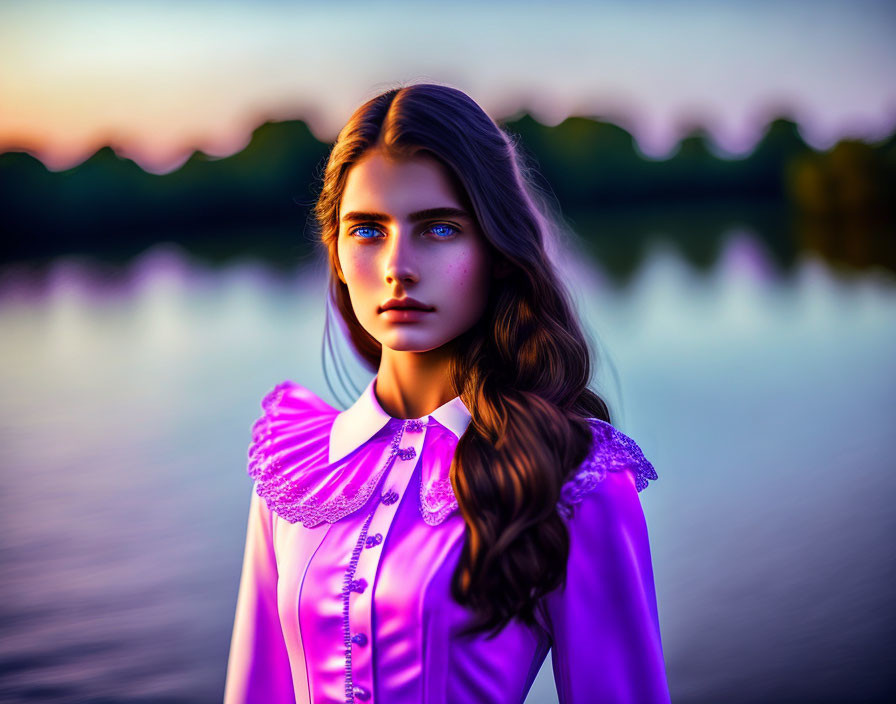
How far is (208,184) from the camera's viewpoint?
442 inches

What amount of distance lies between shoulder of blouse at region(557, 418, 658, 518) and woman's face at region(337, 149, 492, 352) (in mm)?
293

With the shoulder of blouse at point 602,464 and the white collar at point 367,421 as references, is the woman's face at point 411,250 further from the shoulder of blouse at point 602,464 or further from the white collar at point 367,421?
the shoulder of blouse at point 602,464

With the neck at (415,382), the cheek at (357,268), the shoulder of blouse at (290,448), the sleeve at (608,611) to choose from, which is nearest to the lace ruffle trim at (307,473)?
the shoulder of blouse at (290,448)

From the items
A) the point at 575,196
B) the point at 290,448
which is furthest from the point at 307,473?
the point at 575,196

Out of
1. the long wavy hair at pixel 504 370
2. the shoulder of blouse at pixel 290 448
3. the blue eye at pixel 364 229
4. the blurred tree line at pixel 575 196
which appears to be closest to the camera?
the long wavy hair at pixel 504 370

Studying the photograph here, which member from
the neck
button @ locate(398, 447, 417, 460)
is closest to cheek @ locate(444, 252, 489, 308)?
the neck

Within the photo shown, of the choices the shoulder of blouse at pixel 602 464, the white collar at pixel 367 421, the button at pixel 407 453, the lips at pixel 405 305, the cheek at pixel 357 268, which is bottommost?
the shoulder of blouse at pixel 602 464

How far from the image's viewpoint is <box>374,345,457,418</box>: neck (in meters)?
1.51

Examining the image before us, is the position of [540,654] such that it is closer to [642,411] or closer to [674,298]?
[642,411]

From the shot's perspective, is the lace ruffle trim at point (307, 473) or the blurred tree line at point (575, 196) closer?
the lace ruffle trim at point (307, 473)

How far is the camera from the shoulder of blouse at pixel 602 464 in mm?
1331

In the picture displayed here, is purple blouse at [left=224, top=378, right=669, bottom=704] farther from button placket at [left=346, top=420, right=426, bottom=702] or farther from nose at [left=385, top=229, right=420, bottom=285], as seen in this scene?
nose at [left=385, top=229, right=420, bottom=285]

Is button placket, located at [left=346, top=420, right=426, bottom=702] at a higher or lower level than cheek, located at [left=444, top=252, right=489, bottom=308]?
lower

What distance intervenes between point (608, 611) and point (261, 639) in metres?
0.64
